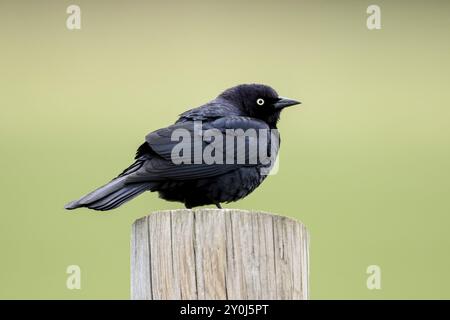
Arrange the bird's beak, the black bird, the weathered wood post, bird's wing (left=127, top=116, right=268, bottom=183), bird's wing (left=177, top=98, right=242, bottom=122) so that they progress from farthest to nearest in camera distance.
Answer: the bird's beak, bird's wing (left=177, top=98, right=242, bottom=122), bird's wing (left=127, top=116, right=268, bottom=183), the black bird, the weathered wood post

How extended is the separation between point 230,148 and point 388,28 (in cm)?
661

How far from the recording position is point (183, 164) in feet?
18.5

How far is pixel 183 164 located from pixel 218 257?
1723 millimetres

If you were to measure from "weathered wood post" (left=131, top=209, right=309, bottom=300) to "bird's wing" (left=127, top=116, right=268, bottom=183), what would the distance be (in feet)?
4.29

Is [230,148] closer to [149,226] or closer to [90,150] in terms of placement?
[149,226]

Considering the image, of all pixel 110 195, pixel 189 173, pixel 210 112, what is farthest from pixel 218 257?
pixel 210 112

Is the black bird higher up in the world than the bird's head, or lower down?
lower down

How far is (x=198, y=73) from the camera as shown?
10586 millimetres

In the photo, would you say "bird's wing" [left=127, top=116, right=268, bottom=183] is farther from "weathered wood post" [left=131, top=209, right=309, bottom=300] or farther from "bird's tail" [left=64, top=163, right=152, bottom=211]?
"weathered wood post" [left=131, top=209, right=309, bottom=300]

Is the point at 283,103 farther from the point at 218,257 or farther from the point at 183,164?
the point at 218,257

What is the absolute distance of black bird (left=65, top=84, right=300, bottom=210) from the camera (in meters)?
5.34

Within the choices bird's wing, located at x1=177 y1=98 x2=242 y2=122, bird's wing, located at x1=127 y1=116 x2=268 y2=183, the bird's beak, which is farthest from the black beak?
bird's wing, located at x1=127 y1=116 x2=268 y2=183

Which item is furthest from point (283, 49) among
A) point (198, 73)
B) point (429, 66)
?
point (429, 66)
